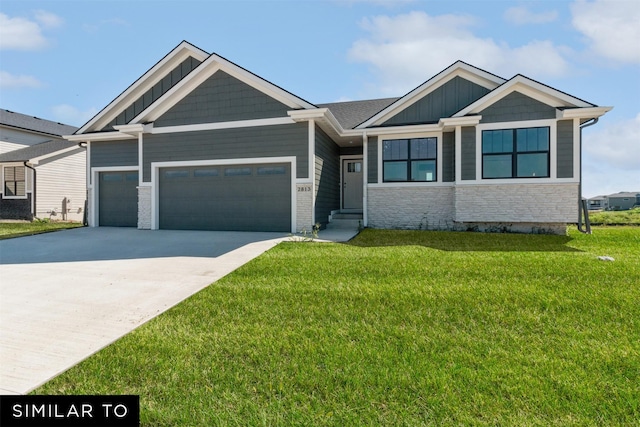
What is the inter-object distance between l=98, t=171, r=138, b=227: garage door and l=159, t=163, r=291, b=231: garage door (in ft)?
7.03

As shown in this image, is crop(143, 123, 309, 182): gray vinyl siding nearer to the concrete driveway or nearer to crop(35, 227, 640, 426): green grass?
the concrete driveway

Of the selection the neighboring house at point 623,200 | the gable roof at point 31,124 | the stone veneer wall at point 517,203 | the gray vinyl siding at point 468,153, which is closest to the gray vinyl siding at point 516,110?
the gray vinyl siding at point 468,153

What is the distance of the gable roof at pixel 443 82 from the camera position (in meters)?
11.8

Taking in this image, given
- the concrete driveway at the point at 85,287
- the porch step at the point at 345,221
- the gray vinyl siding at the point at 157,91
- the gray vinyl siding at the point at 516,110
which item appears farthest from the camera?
the gray vinyl siding at the point at 157,91

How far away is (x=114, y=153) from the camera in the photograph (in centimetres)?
1420

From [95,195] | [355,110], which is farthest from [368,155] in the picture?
[95,195]

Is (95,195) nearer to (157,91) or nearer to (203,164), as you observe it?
(157,91)

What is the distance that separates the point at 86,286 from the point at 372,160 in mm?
10169

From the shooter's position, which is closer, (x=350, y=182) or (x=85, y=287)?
(x=85, y=287)

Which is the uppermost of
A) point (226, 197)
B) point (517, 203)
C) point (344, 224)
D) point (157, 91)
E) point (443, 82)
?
point (157, 91)

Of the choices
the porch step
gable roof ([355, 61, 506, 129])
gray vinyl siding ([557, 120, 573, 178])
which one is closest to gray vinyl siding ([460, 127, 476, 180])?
gable roof ([355, 61, 506, 129])

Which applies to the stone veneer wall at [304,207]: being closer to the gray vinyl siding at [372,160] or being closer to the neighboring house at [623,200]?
the gray vinyl siding at [372,160]

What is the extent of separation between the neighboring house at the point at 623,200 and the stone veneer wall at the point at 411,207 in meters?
70.2

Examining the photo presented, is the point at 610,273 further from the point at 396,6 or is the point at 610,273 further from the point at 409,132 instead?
the point at 396,6
